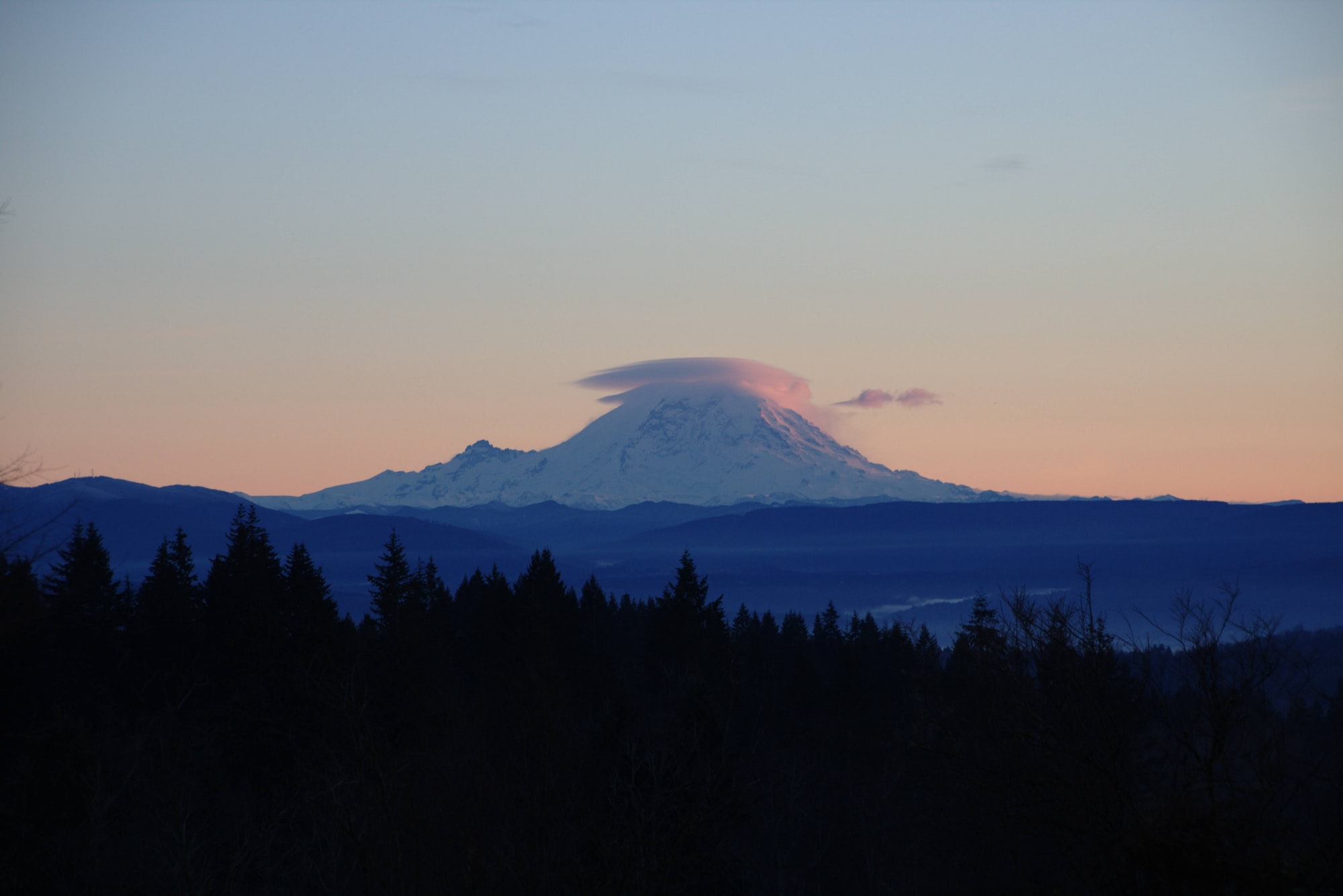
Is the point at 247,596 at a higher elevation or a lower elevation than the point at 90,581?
lower

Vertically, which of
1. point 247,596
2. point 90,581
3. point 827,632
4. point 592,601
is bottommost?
point 827,632

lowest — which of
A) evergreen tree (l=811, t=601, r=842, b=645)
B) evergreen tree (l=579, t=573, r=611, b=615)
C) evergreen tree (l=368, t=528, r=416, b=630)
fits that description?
evergreen tree (l=811, t=601, r=842, b=645)

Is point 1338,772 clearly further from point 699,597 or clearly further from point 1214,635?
point 699,597

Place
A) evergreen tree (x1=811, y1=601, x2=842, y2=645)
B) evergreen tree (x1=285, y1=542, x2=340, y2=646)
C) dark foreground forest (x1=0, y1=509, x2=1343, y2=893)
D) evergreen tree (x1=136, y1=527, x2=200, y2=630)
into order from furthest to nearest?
evergreen tree (x1=811, y1=601, x2=842, y2=645) < evergreen tree (x1=136, y1=527, x2=200, y2=630) < evergreen tree (x1=285, y1=542, x2=340, y2=646) < dark foreground forest (x1=0, y1=509, x2=1343, y2=893)

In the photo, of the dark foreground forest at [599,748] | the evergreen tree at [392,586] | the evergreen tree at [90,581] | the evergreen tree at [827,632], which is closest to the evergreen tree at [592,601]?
the dark foreground forest at [599,748]

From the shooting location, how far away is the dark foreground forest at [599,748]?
12086 mm

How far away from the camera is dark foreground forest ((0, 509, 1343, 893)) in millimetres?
12086

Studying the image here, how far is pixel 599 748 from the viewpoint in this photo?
29734 mm

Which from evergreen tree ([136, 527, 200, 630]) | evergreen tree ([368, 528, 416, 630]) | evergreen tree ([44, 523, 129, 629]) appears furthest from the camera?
evergreen tree ([368, 528, 416, 630])

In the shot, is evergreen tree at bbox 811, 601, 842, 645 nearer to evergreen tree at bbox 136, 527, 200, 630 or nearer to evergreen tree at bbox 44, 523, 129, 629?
evergreen tree at bbox 136, 527, 200, 630

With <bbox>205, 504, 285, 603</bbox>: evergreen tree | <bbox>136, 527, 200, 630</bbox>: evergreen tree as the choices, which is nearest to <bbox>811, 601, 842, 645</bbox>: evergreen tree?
<bbox>205, 504, 285, 603</bbox>: evergreen tree

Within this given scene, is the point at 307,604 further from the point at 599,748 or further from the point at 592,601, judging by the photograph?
the point at 592,601

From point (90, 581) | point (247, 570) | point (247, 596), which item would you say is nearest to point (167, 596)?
point (247, 570)

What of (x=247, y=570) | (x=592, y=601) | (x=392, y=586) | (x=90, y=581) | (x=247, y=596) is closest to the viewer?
(x=90, y=581)
